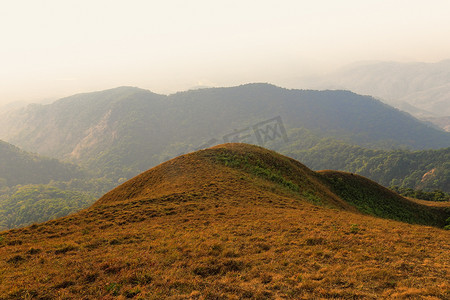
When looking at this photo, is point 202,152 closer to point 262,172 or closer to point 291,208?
point 262,172

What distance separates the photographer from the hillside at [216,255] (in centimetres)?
983

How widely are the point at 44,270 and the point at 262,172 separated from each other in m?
29.7

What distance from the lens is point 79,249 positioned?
14.0 m

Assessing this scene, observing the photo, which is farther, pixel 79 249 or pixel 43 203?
pixel 43 203

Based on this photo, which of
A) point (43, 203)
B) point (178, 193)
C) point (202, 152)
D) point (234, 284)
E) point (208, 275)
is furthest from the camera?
point (43, 203)

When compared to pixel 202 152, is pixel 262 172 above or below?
below

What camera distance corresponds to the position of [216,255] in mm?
12938

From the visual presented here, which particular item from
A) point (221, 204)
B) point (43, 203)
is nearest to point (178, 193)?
point (221, 204)

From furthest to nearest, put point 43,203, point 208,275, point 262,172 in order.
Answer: point 43,203, point 262,172, point 208,275

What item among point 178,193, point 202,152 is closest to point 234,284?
point 178,193

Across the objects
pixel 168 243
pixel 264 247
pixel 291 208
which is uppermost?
pixel 168 243

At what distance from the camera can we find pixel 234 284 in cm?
1012

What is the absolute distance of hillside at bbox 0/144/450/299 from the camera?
983 centimetres

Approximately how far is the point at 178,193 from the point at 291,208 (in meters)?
13.0
